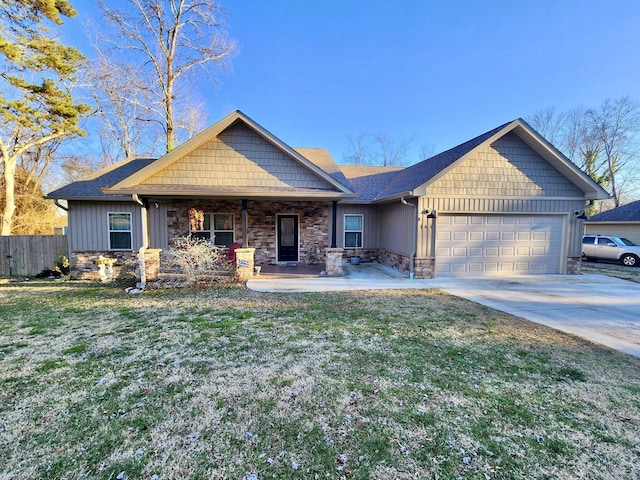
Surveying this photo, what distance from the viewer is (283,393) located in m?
3.11

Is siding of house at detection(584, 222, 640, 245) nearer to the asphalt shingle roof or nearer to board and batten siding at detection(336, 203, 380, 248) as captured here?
the asphalt shingle roof

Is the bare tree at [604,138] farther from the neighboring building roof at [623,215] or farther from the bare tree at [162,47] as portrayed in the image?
the bare tree at [162,47]

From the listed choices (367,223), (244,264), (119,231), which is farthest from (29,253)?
(367,223)

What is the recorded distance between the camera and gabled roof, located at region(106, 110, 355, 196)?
872 cm

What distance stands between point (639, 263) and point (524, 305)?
38.7 ft

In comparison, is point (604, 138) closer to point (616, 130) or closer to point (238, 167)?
point (616, 130)

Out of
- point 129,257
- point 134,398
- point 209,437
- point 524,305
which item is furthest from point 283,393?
point 129,257

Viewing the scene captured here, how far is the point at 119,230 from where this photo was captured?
10.7m

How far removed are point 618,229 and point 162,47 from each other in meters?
27.9

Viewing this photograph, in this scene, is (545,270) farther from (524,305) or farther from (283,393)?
(283,393)

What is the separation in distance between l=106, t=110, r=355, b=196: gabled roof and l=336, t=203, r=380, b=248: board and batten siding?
3004 millimetres

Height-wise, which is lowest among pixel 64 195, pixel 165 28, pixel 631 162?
pixel 64 195

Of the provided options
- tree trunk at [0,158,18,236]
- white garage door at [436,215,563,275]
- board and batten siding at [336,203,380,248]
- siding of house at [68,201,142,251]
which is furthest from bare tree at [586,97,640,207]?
tree trunk at [0,158,18,236]

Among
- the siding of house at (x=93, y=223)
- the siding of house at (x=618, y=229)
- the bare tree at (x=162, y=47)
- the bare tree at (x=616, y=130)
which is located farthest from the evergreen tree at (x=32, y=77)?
the bare tree at (x=616, y=130)
